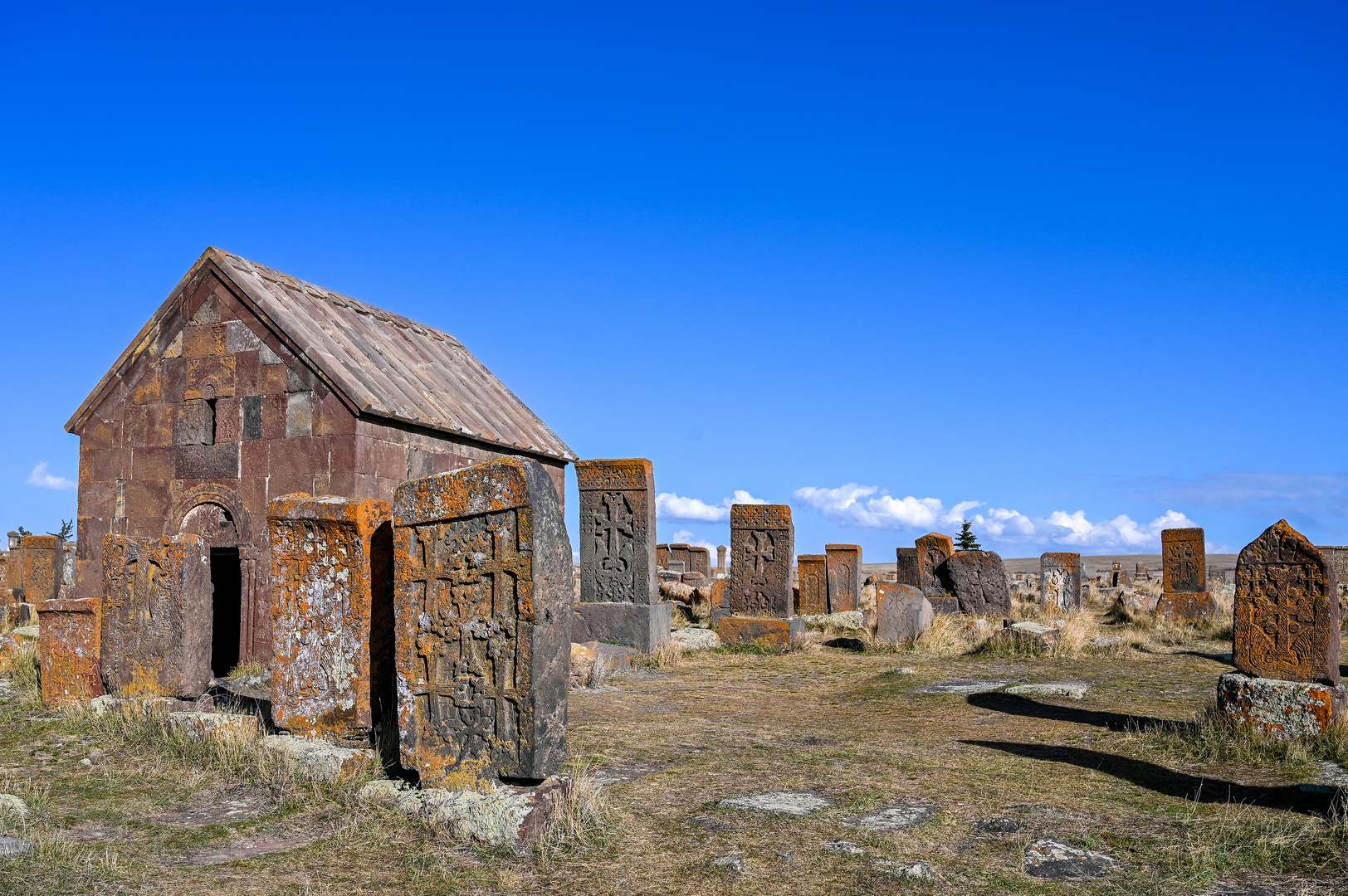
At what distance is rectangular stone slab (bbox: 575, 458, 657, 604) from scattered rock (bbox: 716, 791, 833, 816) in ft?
24.4

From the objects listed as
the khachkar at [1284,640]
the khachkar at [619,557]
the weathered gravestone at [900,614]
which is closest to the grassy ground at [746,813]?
the khachkar at [1284,640]

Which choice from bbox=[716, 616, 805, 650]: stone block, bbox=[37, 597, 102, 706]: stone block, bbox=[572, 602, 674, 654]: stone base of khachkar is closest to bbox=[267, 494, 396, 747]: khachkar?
bbox=[37, 597, 102, 706]: stone block

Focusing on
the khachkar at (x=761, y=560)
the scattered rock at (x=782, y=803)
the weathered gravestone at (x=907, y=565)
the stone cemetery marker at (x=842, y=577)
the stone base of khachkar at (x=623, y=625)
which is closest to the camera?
the scattered rock at (x=782, y=803)

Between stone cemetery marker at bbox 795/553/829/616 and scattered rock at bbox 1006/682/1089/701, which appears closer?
scattered rock at bbox 1006/682/1089/701

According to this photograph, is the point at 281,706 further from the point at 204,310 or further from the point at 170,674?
the point at 204,310

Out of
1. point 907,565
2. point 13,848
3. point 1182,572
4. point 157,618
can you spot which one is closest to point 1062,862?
point 13,848

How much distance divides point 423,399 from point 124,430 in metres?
3.72

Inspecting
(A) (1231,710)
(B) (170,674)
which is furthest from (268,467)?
(A) (1231,710)

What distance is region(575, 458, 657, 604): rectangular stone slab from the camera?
1322cm

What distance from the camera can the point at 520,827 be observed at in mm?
4891

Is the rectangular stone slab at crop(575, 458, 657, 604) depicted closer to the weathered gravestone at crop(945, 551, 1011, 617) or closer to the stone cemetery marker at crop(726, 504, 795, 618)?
the stone cemetery marker at crop(726, 504, 795, 618)

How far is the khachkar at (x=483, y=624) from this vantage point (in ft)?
17.3

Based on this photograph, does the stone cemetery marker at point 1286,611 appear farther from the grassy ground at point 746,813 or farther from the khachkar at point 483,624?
the khachkar at point 483,624

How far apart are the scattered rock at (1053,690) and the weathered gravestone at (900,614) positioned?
12.3 feet
